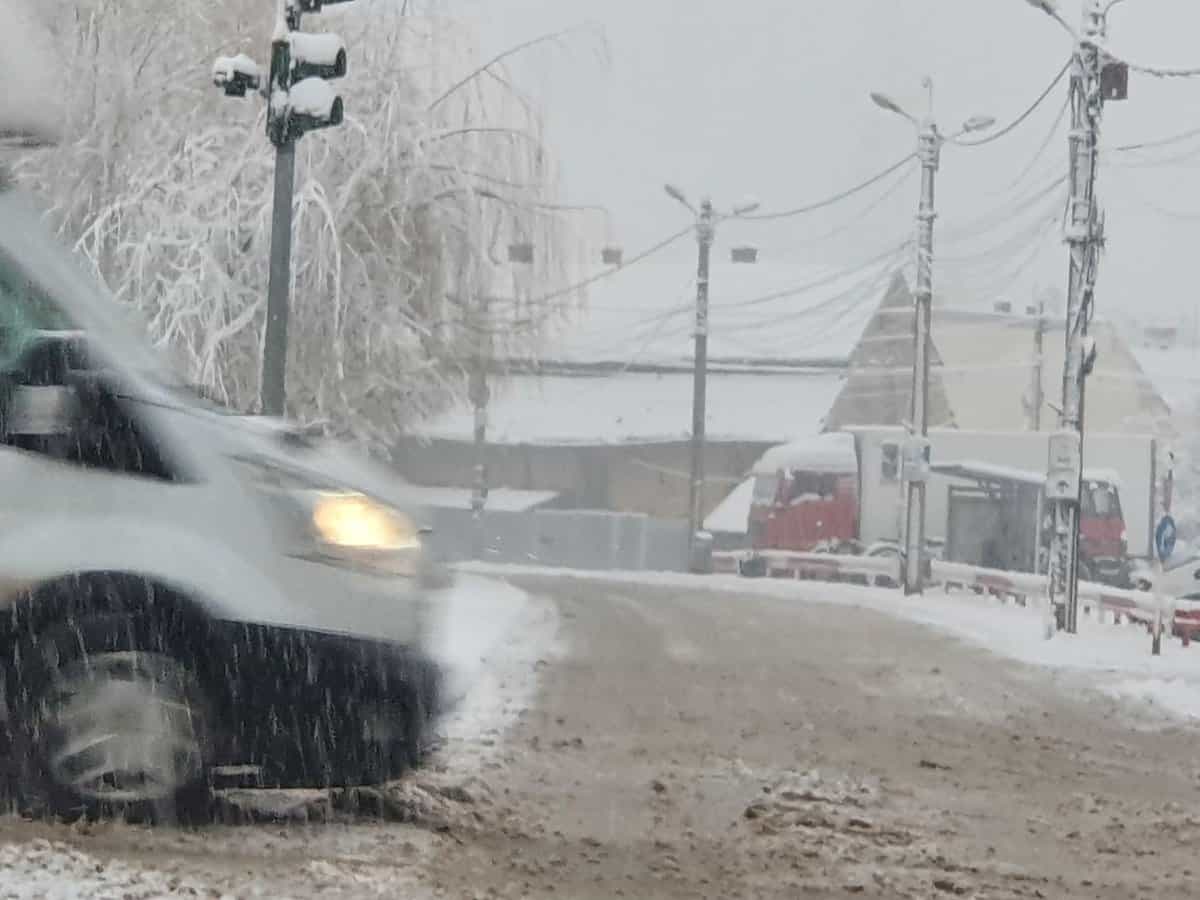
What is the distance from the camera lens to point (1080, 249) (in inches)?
771

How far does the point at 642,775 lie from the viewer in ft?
26.1

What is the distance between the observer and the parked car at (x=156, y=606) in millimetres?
5598

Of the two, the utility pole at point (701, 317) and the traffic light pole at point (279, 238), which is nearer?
the traffic light pole at point (279, 238)

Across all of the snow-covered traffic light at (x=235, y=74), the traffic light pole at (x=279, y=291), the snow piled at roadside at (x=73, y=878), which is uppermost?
the snow-covered traffic light at (x=235, y=74)

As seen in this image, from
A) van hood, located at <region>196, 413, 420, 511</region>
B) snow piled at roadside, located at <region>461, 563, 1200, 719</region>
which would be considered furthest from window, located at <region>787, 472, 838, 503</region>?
van hood, located at <region>196, 413, 420, 511</region>

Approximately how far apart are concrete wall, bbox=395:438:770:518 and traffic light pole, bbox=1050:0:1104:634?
32237 mm

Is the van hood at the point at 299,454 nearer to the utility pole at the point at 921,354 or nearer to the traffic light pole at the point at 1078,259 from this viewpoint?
the traffic light pole at the point at 1078,259

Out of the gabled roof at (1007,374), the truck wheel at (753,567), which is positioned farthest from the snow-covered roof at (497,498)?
the truck wheel at (753,567)

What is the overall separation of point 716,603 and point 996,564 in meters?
13.0

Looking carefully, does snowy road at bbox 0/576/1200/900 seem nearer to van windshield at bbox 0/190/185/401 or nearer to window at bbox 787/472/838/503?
van windshield at bbox 0/190/185/401

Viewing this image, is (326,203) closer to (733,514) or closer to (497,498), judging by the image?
(733,514)

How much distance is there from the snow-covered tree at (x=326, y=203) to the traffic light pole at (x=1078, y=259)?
633cm

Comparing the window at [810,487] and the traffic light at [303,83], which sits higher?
the traffic light at [303,83]

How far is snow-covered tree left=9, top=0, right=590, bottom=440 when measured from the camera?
1886 centimetres
